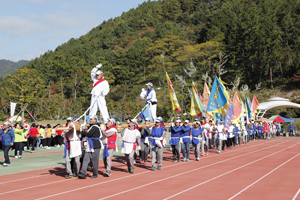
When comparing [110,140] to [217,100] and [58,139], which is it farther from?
[58,139]

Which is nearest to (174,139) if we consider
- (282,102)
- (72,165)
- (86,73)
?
(72,165)

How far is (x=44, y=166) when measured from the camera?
42.2 ft

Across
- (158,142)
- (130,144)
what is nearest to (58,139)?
(158,142)

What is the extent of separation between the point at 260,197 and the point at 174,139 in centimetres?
666

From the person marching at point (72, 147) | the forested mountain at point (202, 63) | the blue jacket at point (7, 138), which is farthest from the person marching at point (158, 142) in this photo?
the forested mountain at point (202, 63)

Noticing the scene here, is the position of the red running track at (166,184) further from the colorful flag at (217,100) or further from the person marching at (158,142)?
the colorful flag at (217,100)

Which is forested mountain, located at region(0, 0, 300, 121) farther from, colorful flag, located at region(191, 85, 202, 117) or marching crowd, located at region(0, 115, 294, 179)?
marching crowd, located at region(0, 115, 294, 179)

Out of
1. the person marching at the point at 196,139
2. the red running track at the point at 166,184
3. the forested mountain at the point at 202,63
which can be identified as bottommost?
the red running track at the point at 166,184

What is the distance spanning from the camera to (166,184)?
30.1ft

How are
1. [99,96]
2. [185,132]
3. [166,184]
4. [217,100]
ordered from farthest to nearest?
[217,100]
[185,132]
[99,96]
[166,184]

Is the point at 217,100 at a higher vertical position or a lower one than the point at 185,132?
higher

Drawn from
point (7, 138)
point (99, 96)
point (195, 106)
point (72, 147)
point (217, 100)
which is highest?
point (217, 100)

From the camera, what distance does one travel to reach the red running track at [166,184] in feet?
25.7

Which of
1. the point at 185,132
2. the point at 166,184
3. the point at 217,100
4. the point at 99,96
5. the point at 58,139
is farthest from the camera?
the point at 58,139
